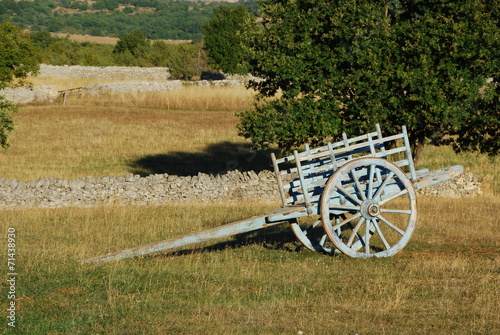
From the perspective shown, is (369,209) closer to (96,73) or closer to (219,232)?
(219,232)

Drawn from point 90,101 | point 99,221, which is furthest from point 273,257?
point 90,101

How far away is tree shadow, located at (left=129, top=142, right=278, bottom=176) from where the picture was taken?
27312mm

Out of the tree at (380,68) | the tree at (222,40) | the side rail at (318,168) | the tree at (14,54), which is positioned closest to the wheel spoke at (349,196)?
the side rail at (318,168)

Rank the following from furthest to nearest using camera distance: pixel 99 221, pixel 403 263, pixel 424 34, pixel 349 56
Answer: pixel 349 56 < pixel 424 34 < pixel 99 221 < pixel 403 263

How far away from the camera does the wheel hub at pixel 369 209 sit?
1065cm

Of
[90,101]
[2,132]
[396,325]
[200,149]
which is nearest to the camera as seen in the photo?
[396,325]

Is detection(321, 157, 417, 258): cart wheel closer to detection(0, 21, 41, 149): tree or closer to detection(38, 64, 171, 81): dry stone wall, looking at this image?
detection(0, 21, 41, 149): tree

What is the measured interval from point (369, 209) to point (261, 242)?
11.4 feet

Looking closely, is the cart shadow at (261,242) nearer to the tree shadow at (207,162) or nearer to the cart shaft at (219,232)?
the cart shaft at (219,232)

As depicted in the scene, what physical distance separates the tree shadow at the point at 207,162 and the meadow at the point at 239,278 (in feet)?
25.9

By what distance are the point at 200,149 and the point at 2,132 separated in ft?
38.8

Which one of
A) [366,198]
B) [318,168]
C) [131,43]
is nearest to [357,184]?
[366,198]

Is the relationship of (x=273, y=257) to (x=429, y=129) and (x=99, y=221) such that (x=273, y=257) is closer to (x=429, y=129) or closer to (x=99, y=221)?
(x=99, y=221)

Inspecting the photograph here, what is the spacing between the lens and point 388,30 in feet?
62.7
